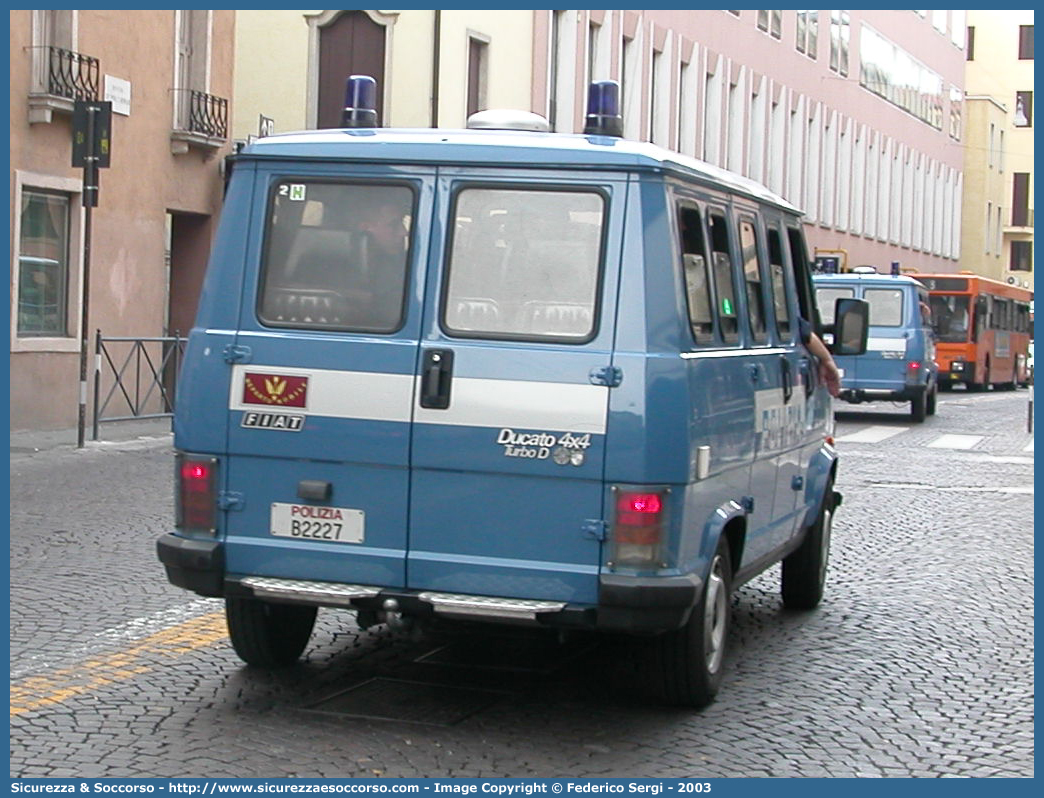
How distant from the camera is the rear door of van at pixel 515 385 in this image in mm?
6496

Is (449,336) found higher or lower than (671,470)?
higher

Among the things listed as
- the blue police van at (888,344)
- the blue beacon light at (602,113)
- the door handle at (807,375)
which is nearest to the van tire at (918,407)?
the blue police van at (888,344)

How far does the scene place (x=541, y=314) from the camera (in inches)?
261

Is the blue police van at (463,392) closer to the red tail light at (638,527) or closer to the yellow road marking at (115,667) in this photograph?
the red tail light at (638,527)

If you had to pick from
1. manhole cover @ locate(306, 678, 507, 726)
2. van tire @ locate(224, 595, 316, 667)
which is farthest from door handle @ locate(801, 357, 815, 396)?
van tire @ locate(224, 595, 316, 667)

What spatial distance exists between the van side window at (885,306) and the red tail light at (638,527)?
76.2 feet

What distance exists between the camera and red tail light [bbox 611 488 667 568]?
6.44 metres

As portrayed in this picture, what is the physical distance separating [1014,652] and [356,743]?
3.68 metres

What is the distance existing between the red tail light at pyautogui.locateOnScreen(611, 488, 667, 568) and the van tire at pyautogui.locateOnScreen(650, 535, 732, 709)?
464 millimetres

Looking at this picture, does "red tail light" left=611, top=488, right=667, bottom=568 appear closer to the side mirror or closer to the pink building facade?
the side mirror

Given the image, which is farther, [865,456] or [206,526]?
[865,456]

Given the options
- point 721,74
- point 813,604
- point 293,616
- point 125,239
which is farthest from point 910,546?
point 721,74

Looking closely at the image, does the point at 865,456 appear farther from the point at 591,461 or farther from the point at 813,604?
the point at 591,461

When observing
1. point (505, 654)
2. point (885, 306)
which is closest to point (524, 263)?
point (505, 654)
